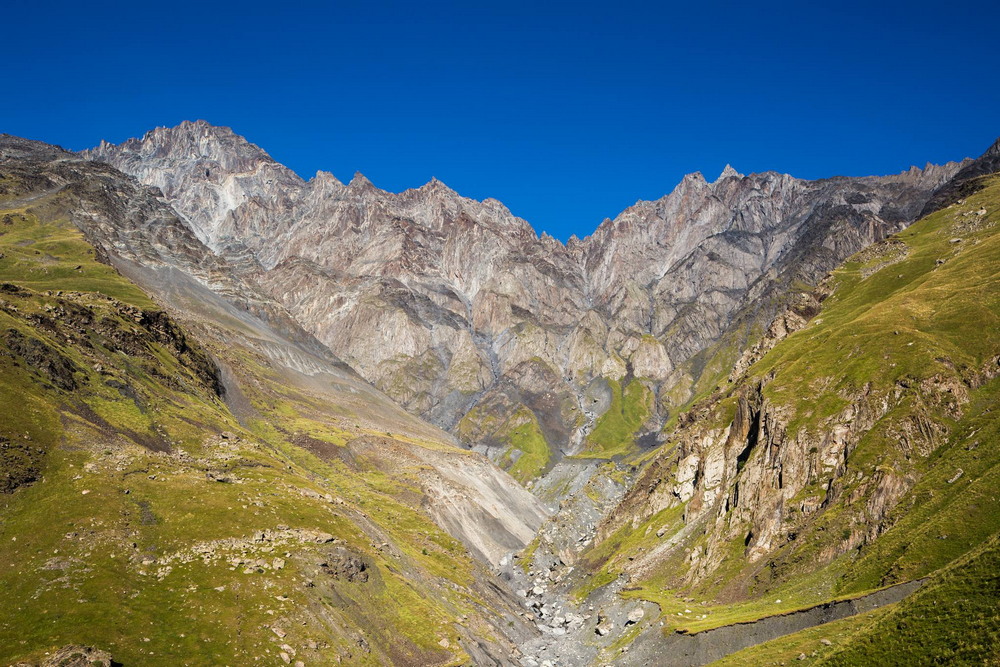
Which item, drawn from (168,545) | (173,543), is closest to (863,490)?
(173,543)

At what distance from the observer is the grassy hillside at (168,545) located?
58625 millimetres

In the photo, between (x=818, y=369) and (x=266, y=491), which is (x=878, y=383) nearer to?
(x=818, y=369)

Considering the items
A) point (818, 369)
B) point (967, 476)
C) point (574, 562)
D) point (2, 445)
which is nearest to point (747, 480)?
point (818, 369)

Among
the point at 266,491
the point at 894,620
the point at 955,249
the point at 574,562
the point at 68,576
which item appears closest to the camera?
the point at 894,620

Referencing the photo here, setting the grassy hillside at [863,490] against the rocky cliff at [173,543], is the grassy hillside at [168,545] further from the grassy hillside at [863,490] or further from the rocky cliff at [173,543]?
the grassy hillside at [863,490]

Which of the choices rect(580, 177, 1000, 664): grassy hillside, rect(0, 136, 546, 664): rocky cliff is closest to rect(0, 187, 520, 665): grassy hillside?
rect(0, 136, 546, 664): rocky cliff

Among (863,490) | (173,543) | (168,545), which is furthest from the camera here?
(863,490)

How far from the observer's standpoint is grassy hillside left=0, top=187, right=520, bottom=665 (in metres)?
58.6

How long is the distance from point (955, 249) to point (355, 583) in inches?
7750

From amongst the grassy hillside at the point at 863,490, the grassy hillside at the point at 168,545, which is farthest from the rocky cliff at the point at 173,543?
the grassy hillside at the point at 863,490

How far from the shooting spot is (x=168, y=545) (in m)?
72.2

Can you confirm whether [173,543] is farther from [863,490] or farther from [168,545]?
[863,490]

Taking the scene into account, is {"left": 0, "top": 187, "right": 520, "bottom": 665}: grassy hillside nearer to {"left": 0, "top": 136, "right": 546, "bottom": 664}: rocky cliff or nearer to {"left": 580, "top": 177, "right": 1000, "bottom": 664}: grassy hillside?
{"left": 0, "top": 136, "right": 546, "bottom": 664}: rocky cliff

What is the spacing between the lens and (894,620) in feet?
147
